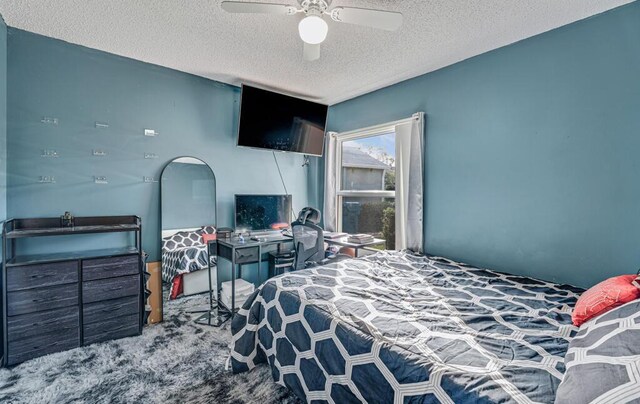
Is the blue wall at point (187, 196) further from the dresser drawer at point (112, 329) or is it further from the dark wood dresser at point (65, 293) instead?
the dresser drawer at point (112, 329)

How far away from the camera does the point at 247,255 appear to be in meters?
2.94

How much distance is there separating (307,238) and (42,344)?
86.6 inches

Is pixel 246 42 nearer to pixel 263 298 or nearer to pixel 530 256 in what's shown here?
pixel 263 298

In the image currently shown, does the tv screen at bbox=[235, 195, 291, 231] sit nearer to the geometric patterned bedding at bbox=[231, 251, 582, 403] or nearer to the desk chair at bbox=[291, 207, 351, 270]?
the desk chair at bbox=[291, 207, 351, 270]

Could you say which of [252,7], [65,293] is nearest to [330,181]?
[252,7]

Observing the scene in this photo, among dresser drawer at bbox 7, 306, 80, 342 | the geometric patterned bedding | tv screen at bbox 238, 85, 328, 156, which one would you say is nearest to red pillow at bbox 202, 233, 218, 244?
tv screen at bbox 238, 85, 328, 156

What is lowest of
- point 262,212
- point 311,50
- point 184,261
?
point 184,261

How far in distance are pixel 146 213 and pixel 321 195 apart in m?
2.18

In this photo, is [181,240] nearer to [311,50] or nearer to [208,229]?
[208,229]

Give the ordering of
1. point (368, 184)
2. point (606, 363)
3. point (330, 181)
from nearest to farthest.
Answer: point (606, 363), point (368, 184), point (330, 181)

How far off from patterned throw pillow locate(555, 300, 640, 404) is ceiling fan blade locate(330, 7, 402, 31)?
1.75 m

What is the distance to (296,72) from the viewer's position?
301 cm

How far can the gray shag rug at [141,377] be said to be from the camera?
5.82ft

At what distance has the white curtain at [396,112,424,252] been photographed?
9.70 ft
